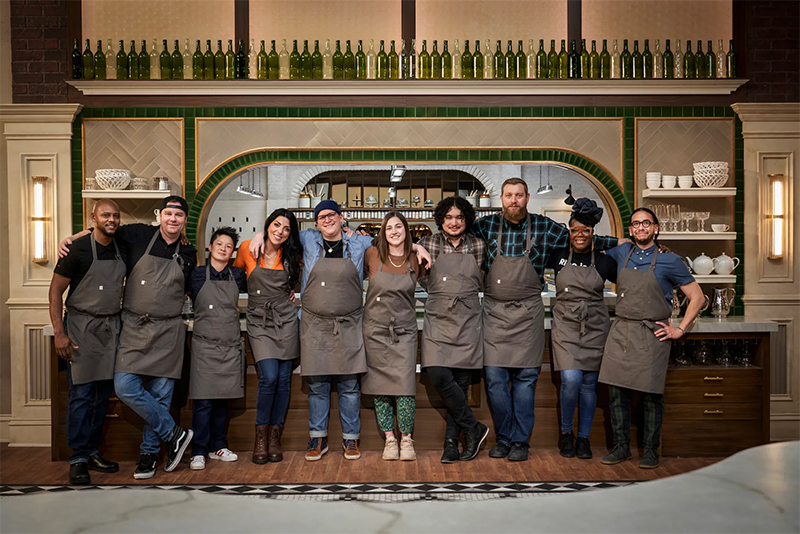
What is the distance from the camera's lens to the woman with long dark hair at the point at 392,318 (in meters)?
4.32

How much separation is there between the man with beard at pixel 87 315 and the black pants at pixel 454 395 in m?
1.98

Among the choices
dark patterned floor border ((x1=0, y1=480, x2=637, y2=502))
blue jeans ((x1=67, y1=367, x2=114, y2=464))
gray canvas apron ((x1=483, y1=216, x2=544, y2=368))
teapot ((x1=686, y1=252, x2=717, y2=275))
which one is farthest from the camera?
teapot ((x1=686, y1=252, x2=717, y2=275))

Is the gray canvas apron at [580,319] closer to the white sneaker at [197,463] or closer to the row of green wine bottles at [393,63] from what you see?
the row of green wine bottles at [393,63]

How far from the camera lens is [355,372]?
4.34 metres

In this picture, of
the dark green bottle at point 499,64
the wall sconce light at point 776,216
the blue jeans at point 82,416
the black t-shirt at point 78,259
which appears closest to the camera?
the black t-shirt at point 78,259

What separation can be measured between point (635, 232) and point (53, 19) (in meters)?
4.82

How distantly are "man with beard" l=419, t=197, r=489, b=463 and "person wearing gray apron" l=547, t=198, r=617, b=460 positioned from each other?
0.53 m

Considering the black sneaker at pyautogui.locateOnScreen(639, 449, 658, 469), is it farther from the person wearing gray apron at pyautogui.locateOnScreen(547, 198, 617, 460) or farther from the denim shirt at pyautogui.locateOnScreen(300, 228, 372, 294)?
the denim shirt at pyautogui.locateOnScreen(300, 228, 372, 294)

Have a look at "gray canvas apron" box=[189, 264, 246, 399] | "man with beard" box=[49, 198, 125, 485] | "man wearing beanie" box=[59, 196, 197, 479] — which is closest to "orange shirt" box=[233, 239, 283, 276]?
"gray canvas apron" box=[189, 264, 246, 399]

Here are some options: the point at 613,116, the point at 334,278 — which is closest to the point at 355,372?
the point at 334,278

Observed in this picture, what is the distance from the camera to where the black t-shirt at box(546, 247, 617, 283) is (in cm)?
441

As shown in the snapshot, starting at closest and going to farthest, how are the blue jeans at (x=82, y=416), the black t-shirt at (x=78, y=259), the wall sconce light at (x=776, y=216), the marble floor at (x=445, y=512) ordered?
the marble floor at (x=445, y=512) → the black t-shirt at (x=78, y=259) → the blue jeans at (x=82, y=416) → the wall sconce light at (x=776, y=216)

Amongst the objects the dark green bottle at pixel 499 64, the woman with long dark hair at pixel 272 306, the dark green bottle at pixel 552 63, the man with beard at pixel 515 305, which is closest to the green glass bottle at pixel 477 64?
the dark green bottle at pixel 499 64

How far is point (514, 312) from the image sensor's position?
4.38 meters
